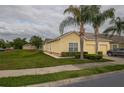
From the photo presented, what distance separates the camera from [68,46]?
29766 mm

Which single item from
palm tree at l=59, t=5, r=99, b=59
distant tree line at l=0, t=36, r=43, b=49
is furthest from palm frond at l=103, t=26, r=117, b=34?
distant tree line at l=0, t=36, r=43, b=49

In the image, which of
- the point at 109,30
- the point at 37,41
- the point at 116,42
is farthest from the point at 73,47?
the point at 37,41

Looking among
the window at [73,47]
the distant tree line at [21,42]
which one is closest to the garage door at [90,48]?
the window at [73,47]

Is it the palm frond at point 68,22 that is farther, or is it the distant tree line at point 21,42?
the distant tree line at point 21,42

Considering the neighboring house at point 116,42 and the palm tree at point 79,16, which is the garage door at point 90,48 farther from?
the palm tree at point 79,16

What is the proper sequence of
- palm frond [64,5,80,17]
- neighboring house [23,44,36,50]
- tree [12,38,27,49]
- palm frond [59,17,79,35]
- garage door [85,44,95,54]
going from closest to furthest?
1. palm frond [64,5,80,17]
2. palm frond [59,17,79,35]
3. garage door [85,44,95,54]
4. neighboring house [23,44,36,50]
5. tree [12,38,27,49]

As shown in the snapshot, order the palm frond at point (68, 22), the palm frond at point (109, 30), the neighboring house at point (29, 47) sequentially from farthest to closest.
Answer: the neighboring house at point (29, 47) → the palm frond at point (109, 30) → the palm frond at point (68, 22)

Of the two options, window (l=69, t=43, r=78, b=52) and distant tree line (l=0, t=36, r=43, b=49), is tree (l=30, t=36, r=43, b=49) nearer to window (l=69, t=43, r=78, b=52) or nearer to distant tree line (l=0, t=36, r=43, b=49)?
distant tree line (l=0, t=36, r=43, b=49)

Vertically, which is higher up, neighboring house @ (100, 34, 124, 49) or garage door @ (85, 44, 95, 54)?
neighboring house @ (100, 34, 124, 49)

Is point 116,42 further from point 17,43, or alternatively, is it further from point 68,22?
point 17,43

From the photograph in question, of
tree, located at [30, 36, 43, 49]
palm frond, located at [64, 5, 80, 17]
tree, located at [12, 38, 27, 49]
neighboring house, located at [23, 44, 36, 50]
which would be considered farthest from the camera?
tree, located at [12, 38, 27, 49]

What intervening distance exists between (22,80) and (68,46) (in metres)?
19.9
